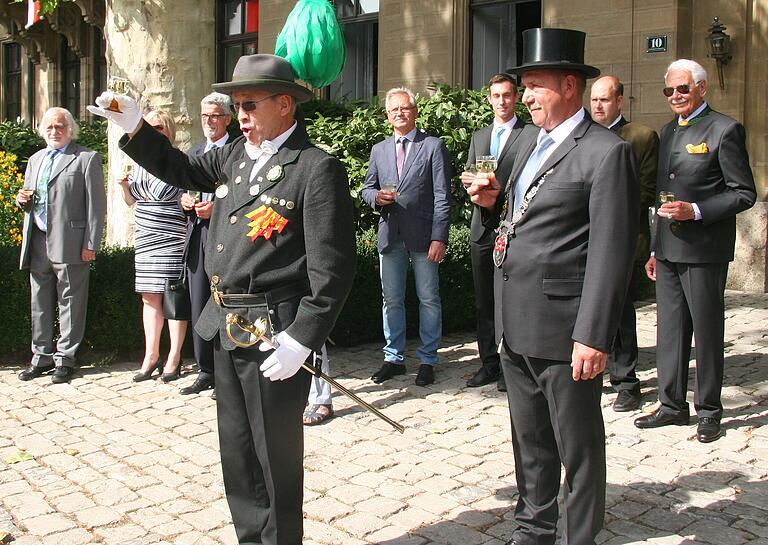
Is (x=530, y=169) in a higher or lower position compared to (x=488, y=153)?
lower

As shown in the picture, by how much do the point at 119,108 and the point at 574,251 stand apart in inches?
71.5

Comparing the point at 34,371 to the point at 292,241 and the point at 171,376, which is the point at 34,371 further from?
the point at 292,241

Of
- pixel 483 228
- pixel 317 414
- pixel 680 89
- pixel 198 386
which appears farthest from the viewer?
pixel 198 386

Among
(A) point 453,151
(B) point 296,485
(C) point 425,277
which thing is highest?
(A) point 453,151

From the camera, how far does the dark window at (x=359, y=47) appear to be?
50.3ft

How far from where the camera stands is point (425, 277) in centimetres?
715

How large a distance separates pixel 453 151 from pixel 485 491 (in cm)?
514

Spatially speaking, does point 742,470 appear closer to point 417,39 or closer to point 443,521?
point 443,521

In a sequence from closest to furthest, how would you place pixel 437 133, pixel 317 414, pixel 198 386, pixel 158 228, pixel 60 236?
pixel 317 414
pixel 198 386
pixel 158 228
pixel 60 236
pixel 437 133

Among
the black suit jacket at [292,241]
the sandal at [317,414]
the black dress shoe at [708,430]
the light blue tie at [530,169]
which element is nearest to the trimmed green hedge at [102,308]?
the sandal at [317,414]

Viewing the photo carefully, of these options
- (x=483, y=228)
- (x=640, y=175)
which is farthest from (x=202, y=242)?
(x=640, y=175)

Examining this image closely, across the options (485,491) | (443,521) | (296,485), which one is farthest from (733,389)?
(296,485)

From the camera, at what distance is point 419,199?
23.2 ft

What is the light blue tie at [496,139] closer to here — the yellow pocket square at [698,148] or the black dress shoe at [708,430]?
the yellow pocket square at [698,148]
